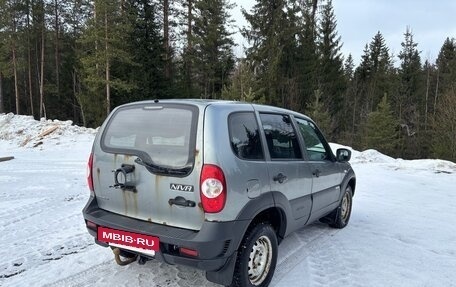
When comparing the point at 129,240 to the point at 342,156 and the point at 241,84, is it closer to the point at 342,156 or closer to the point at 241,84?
the point at 342,156

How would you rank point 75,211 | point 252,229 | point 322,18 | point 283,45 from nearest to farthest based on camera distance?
point 252,229
point 75,211
point 283,45
point 322,18

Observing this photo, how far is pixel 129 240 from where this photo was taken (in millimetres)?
3084

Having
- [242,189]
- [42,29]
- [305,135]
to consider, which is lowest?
[242,189]

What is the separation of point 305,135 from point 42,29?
34.5 metres

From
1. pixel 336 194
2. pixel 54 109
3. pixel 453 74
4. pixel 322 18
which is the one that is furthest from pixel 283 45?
pixel 336 194

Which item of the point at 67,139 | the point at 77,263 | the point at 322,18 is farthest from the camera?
the point at 322,18

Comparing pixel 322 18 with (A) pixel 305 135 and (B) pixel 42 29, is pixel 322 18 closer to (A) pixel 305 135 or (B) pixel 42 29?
(B) pixel 42 29

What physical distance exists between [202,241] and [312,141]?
7.80 feet

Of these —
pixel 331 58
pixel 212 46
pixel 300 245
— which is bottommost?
pixel 300 245

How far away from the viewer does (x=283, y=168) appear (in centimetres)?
362

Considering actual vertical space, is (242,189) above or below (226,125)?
below

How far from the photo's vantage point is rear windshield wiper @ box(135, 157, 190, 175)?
291 cm

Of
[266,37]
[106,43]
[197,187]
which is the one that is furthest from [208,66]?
[197,187]

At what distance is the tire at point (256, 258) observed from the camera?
10.2ft
